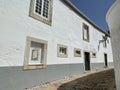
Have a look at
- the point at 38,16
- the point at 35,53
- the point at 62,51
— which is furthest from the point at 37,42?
the point at 62,51

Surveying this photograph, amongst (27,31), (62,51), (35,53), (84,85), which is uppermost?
(27,31)

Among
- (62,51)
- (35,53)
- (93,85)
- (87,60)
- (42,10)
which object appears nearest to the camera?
(93,85)

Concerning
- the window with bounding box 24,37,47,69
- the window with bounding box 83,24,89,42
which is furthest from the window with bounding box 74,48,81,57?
the window with bounding box 24,37,47,69

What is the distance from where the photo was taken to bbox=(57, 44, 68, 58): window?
7.81 meters

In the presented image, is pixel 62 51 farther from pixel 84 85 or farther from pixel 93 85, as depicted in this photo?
pixel 93 85

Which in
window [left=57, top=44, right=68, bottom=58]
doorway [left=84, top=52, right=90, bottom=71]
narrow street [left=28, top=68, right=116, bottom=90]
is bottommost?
narrow street [left=28, top=68, right=116, bottom=90]

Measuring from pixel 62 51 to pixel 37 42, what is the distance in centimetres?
277

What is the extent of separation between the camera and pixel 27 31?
226 inches

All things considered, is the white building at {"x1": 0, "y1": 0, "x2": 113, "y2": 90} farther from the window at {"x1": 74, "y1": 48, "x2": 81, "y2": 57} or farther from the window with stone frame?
the window with stone frame

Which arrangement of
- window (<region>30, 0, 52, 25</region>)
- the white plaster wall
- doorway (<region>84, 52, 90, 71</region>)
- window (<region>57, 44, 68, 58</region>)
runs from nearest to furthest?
1. the white plaster wall
2. window (<region>30, 0, 52, 25</region>)
3. window (<region>57, 44, 68, 58</region>)
4. doorway (<region>84, 52, 90, 71</region>)

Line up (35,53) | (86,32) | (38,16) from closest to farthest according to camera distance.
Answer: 1. (35,53)
2. (38,16)
3. (86,32)

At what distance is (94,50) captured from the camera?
14.1 metres

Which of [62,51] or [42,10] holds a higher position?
[42,10]

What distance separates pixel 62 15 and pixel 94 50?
759 cm
